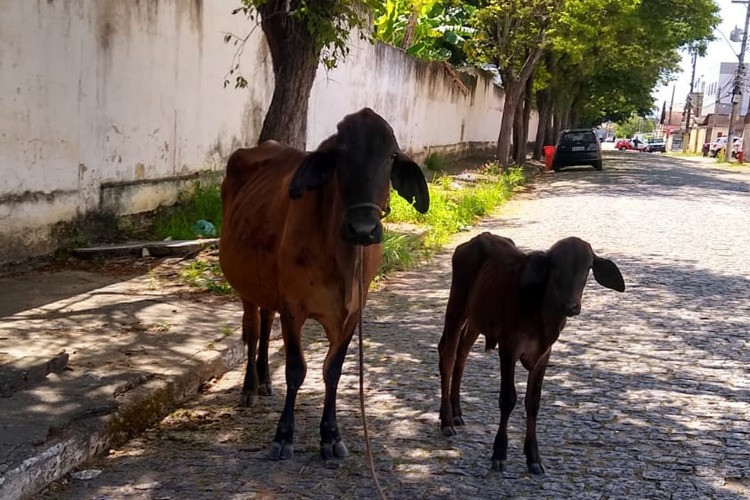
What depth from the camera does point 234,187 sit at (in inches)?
223

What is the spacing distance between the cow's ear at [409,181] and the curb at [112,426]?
189 centimetres

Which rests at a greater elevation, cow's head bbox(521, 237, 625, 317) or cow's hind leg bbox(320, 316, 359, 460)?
cow's head bbox(521, 237, 625, 317)

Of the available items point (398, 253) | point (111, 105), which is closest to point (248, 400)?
point (111, 105)

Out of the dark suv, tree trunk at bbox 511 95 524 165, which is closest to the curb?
tree trunk at bbox 511 95 524 165

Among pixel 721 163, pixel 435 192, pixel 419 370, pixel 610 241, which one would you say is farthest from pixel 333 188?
pixel 721 163

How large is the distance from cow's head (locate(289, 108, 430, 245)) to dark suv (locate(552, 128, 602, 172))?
28.3 metres

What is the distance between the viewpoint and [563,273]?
4.14 meters

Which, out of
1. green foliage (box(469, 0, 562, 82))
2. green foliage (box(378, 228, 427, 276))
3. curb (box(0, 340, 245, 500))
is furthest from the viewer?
green foliage (box(469, 0, 562, 82))

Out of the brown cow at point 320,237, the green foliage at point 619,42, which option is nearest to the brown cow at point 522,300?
the brown cow at point 320,237

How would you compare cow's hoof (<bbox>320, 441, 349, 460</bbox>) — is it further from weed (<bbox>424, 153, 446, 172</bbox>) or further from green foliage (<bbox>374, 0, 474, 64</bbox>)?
weed (<bbox>424, 153, 446, 172</bbox>)

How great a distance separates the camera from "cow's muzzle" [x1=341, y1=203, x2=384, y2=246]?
387cm

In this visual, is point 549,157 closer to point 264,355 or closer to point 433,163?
point 433,163

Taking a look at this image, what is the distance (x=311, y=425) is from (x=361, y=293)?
0.99 m

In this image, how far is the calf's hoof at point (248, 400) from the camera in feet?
17.5
